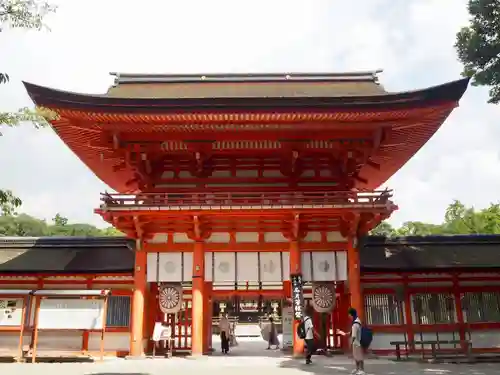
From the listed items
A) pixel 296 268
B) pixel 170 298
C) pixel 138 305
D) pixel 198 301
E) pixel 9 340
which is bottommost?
pixel 9 340

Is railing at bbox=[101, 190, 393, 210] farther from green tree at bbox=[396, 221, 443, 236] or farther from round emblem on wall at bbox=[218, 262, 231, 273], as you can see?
green tree at bbox=[396, 221, 443, 236]

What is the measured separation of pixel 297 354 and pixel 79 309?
276 inches

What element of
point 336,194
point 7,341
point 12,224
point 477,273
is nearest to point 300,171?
point 336,194

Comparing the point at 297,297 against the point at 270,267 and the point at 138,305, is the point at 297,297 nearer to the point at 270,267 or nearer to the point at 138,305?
the point at 270,267

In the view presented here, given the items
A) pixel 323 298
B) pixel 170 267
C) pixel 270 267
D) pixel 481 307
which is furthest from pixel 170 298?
pixel 481 307

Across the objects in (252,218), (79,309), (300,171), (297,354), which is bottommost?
(297,354)

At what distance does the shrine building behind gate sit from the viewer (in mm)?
14648

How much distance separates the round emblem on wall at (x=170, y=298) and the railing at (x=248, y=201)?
9.78 feet

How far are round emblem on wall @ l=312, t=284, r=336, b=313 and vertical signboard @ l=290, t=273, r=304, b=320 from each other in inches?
45.1

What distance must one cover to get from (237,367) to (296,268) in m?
4.08

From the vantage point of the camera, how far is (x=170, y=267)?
15867mm

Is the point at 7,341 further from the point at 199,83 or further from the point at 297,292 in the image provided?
the point at 199,83

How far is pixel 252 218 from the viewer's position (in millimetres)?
15672

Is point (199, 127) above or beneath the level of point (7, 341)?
above
